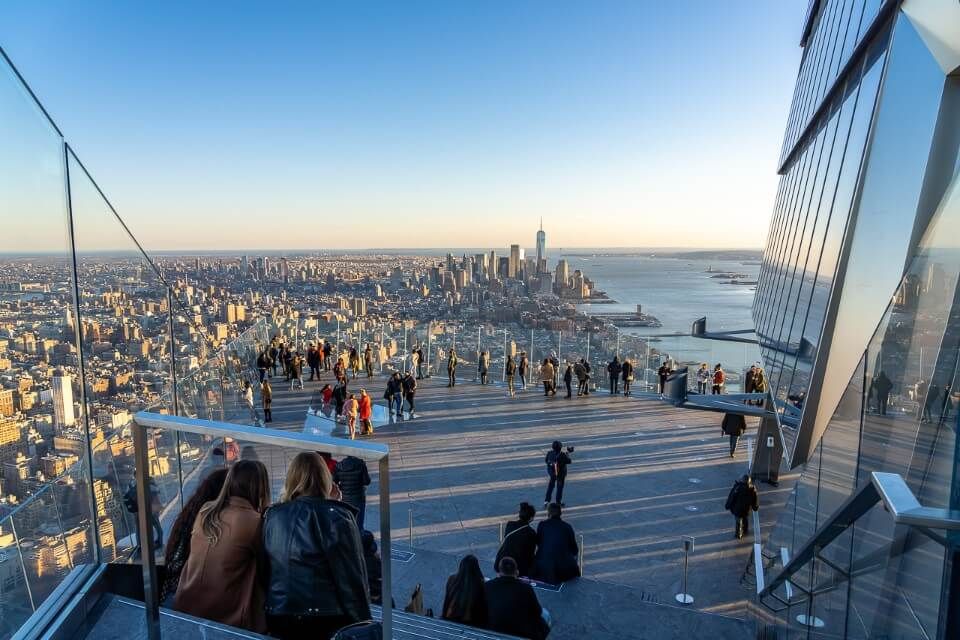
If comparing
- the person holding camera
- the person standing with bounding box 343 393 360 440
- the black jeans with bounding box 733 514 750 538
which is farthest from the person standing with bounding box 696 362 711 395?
the person standing with bounding box 343 393 360 440

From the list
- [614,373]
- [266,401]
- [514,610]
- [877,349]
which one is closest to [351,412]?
[266,401]


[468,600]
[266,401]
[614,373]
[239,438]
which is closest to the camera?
[239,438]

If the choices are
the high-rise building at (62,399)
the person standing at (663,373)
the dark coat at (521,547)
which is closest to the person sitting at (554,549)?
the dark coat at (521,547)

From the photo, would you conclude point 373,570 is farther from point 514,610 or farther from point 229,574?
point 514,610

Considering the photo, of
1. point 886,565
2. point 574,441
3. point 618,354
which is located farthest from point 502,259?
point 886,565

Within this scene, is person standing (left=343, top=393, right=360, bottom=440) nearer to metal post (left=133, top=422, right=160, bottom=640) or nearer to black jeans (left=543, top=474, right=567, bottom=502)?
black jeans (left=543, top=474, right=567, bottom=502)

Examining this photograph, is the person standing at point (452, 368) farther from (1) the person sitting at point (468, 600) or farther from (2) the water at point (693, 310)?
(1) the person sitting at point (468, 600)
